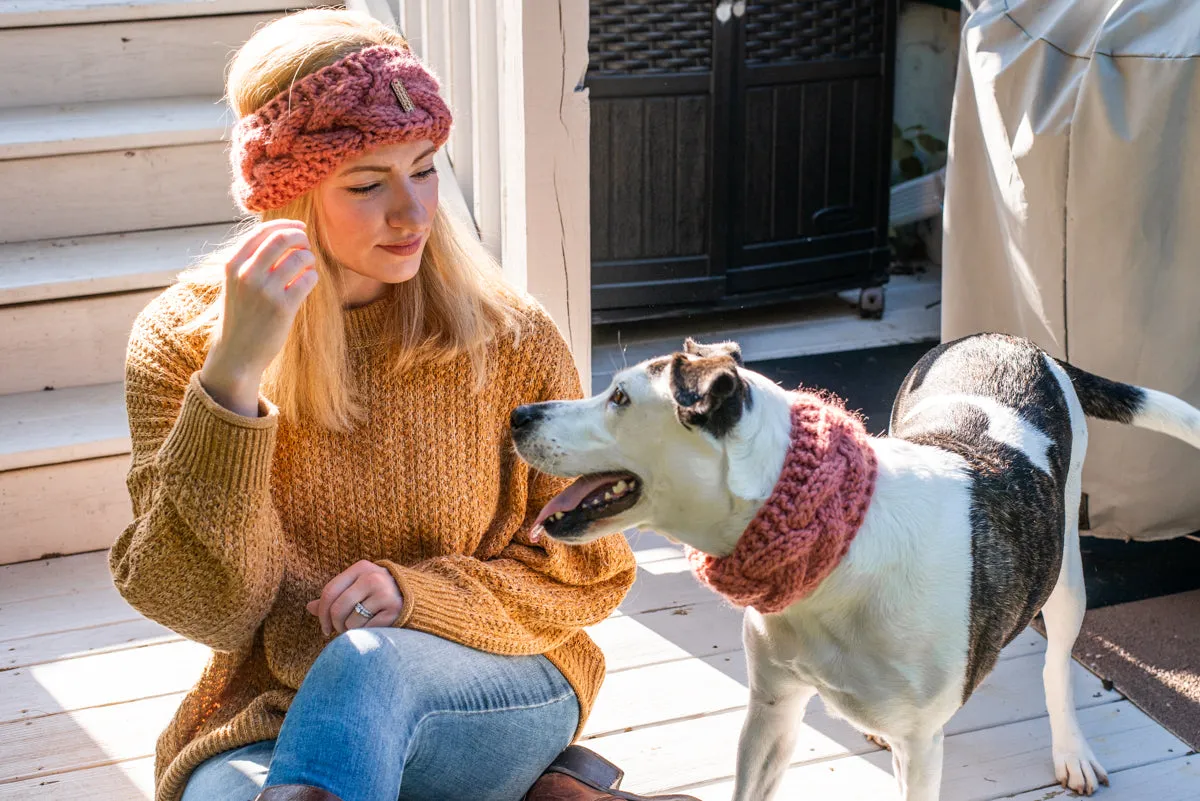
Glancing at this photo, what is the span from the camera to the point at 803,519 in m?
1.44

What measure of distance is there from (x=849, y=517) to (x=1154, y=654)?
1.33m

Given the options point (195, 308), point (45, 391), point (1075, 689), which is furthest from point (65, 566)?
point (1075, 689)

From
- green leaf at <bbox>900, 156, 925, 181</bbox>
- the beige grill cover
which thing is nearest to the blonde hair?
the beige grill cover

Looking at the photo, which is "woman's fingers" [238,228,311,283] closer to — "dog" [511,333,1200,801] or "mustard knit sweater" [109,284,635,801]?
"mustard knit sweater" [109,284,635,801]

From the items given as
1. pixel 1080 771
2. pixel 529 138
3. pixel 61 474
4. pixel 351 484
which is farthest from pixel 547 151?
pixel 1080 771

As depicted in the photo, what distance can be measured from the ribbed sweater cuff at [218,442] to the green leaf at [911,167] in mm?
3757

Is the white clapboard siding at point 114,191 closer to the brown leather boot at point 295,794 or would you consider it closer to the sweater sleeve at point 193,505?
the sweater sleeve at point 193,505

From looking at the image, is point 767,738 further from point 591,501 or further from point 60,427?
point 60,427

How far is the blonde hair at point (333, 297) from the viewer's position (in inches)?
64.3

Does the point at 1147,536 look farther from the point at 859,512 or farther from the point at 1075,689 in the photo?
the point at 859,512

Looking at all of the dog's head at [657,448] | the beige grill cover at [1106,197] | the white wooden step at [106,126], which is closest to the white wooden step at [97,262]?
the white wooden step at [106,126]

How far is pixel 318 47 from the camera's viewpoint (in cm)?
162

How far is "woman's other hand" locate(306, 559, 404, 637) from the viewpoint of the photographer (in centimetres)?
158

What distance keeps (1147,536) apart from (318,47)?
2.07 meters
